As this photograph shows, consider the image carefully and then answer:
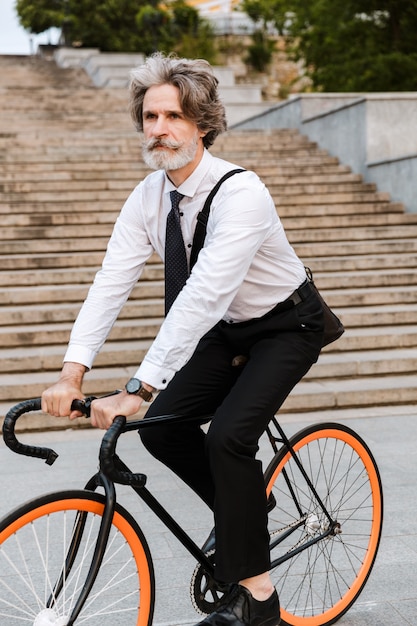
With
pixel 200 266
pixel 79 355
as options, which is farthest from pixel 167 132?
pixel 79 355

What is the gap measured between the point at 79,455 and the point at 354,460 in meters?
2.82

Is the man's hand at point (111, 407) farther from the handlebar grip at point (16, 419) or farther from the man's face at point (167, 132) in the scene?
the man's face at point (167, 132)

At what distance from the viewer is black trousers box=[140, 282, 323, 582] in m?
2.69

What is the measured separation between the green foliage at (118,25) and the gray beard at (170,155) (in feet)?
92.2

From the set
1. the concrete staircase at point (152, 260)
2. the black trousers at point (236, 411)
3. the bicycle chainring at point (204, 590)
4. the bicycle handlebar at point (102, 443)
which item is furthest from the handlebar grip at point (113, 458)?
the concrete staircase at point (152, 260)

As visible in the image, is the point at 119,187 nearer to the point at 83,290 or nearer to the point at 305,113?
the point at 83,290

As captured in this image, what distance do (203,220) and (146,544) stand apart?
101cm

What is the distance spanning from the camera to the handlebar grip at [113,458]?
2.33 metres

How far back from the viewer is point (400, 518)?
4.37m

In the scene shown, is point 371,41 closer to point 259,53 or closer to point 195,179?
point 195,179

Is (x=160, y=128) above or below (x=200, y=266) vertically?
above

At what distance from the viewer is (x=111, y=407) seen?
238 cm

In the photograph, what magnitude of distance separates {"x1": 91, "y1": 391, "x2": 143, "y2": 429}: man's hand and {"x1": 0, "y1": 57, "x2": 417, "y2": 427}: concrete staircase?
414 cm

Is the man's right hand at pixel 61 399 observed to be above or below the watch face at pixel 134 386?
below
